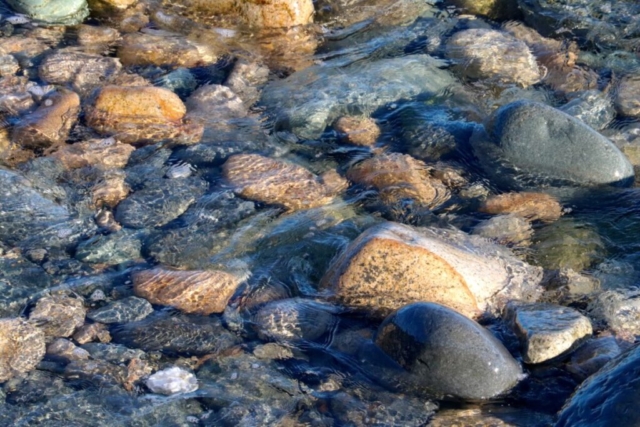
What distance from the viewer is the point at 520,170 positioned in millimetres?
4801

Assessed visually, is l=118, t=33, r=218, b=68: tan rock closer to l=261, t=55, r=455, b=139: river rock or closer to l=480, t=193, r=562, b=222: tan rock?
l=261, t=55, r=455, b=139: river rock

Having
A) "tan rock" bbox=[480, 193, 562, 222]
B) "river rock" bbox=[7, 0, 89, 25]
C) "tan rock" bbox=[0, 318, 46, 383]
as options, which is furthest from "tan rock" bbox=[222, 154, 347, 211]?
"river rock" bbox=[7, 0, 89, 25]

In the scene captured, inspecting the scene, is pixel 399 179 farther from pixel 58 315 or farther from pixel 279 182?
pixel 58 315

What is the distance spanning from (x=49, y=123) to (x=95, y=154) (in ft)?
1.59

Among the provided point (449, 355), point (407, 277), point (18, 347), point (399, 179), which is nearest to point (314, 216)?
point (399, 179)

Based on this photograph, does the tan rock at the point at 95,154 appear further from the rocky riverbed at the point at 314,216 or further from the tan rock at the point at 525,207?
the tan rock at the point at 525,207

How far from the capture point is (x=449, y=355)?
3.34m

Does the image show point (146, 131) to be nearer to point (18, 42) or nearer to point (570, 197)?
point (18, 42)

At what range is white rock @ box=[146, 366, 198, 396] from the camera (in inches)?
134

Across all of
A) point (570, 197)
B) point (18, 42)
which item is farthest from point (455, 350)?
point (18, 42)


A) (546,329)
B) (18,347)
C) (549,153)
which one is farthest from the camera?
(549,153)

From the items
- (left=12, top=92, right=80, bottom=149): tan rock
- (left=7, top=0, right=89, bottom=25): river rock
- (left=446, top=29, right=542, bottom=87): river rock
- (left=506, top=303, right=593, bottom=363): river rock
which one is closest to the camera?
(left=506, top=303, right=593, bottom=363): river rock

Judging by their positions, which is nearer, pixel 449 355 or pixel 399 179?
pixel 449 355

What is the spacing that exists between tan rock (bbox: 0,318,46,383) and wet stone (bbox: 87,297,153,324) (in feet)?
0.97
